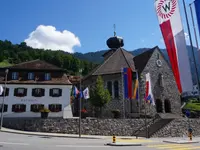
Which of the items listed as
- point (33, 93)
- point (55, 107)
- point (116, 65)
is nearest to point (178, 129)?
point (116, 65)

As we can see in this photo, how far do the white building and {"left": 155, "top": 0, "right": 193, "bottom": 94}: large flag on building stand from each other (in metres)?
28.3

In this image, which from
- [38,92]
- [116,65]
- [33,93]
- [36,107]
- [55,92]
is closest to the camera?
[36,107]

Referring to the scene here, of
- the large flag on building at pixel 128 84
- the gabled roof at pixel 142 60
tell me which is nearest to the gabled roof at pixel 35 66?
the large flag on building at pixel 128 84

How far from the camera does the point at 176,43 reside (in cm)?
898

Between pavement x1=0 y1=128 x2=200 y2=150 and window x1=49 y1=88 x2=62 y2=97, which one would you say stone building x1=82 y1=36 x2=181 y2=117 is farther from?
pavement x1=0 y1=128 x2=200 y2=150

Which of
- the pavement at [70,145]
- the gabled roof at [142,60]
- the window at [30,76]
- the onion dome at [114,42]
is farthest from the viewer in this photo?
the onion dome at [114,42]

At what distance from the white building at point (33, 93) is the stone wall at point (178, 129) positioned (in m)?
15.4

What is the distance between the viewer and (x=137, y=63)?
133 ft

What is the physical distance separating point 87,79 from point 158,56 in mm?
14586

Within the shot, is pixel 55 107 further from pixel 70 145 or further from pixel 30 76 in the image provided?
pixel 70 145

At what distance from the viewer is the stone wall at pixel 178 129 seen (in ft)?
90.8

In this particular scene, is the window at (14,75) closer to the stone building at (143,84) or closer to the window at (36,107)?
the window at (36,107)

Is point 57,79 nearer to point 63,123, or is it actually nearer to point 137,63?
point 63,123

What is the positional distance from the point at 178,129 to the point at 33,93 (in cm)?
2267
